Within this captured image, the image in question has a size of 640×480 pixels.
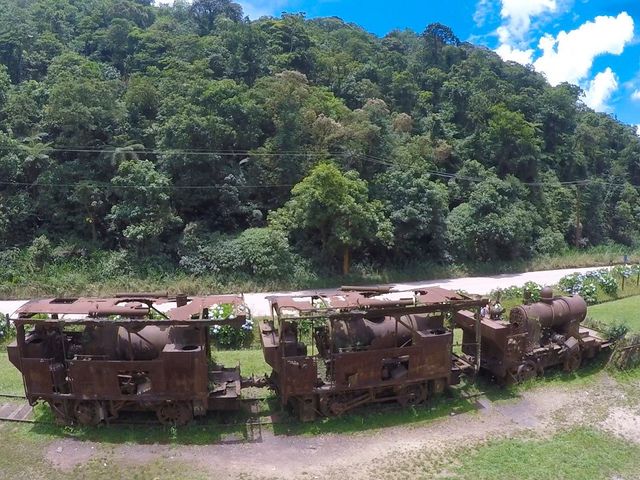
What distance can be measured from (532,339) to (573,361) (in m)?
1.92

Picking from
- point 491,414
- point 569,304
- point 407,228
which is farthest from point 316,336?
point 407,228

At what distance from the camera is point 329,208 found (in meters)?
26.7

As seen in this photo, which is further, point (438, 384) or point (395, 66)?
point (395, 66)

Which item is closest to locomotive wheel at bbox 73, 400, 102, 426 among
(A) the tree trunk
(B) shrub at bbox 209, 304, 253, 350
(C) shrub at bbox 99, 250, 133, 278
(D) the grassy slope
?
(D) the grassy slope

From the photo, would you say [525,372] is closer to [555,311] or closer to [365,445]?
[555,311]

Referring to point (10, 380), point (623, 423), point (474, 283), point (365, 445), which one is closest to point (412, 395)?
point (365, 445)

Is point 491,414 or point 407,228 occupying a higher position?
Result: point 407,228

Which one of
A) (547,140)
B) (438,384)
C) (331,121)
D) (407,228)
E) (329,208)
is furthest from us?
(547,140)

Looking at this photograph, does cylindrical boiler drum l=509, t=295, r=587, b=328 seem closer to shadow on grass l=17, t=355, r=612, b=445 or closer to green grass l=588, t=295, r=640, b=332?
shadow on grass l=17, t=355, r=612, b=445

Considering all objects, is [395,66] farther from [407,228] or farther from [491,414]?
[491,414]

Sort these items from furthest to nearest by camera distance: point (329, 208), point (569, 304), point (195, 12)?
point (195, 12) → point (329, 208) → point (569, 304)

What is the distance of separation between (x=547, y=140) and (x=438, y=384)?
146 feet

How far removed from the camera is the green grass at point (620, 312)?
61.8 ft

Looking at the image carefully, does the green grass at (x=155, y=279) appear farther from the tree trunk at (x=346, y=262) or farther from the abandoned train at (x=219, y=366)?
the abandoned train at (x=219, y=366)
